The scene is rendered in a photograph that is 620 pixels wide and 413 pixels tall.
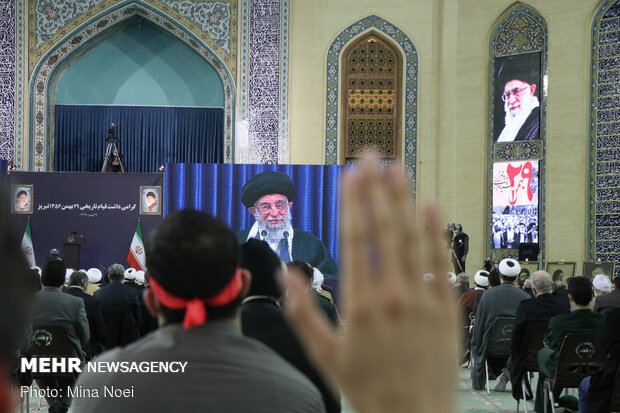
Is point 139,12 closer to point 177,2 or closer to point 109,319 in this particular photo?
point 177,2

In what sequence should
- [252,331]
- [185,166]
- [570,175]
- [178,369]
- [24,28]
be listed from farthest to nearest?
[24,28] < [570,175] < [185,166] < [252,331] < [178,369]

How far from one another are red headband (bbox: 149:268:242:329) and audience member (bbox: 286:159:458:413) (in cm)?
79

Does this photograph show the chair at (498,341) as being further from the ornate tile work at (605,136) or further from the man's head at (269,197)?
the ornate tile work at (605,136)

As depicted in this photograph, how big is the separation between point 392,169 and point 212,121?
51.5 ft

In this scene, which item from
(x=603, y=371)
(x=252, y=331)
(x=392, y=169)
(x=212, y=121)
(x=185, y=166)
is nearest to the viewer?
(x=392, y=169)

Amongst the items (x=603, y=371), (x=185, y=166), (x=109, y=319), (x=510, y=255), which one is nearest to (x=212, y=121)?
(x=185, y=166)

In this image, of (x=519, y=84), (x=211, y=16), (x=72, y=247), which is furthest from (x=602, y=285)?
(x=211, y=16)

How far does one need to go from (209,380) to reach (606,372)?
361 centimetres

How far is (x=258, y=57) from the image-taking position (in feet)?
49.4

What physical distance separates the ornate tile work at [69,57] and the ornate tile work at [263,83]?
50 centimetres

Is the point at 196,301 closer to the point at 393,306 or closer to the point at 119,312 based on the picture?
the point at 393,306

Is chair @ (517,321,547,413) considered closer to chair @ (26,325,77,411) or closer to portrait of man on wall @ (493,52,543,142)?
chair @ (26,325,77,411)

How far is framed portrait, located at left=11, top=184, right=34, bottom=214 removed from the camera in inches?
508

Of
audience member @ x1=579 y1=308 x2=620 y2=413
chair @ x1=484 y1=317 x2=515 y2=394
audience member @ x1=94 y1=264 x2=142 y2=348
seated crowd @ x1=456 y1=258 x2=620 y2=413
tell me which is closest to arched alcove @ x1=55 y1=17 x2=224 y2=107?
seated crowd @ x1=456 y1=258 x2=620 y2=413
